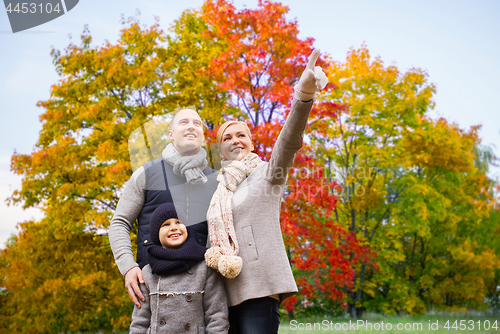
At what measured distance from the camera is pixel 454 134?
1269 cm

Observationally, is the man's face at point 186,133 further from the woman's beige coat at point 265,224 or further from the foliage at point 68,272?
the foliage at point 68,272

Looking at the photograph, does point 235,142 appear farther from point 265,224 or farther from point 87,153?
point 87,153

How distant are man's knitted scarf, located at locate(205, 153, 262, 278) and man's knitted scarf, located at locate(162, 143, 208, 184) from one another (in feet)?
0.42

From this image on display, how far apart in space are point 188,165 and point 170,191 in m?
0.19

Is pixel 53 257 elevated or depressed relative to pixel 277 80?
depressed

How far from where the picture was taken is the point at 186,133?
218cm

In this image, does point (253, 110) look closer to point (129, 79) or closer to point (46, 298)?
point (129, 79)

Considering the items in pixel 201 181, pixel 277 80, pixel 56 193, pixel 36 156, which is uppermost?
pixel 277 80

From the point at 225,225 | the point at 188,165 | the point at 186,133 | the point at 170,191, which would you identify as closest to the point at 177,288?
the point at 225,225

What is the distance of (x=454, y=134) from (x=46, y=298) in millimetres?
13220

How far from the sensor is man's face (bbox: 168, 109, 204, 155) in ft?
7.16

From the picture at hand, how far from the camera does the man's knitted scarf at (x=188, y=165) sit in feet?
6.81

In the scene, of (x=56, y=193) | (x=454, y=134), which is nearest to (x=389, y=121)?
(x=454, y=134)

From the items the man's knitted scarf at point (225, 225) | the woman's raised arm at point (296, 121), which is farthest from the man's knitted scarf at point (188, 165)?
the woman's raised arm at point (296, 121)
